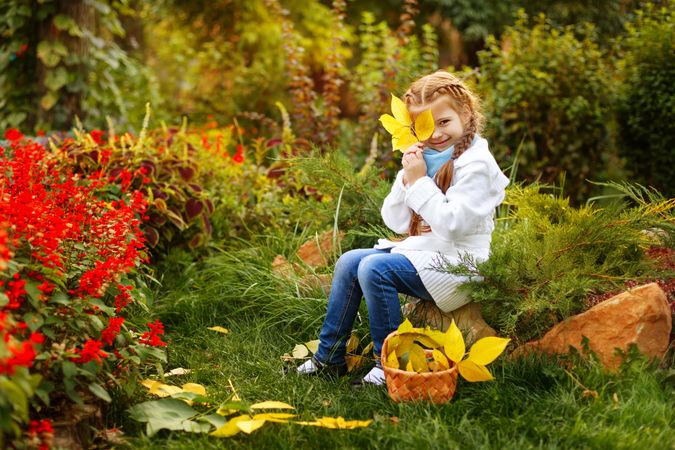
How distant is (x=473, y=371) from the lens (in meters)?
2.70

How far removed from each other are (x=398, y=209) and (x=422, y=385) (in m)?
0.86

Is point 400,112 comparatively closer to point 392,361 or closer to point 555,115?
point 392,361

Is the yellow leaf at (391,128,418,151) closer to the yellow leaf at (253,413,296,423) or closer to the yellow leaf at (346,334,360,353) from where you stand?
the yellow leaf at (346,334,360,353)

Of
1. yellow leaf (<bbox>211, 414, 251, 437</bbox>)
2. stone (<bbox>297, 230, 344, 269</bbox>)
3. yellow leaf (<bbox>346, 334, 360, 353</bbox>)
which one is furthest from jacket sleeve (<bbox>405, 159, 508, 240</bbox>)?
stone (<bbox>297, 230, 344, 269</bbox>)

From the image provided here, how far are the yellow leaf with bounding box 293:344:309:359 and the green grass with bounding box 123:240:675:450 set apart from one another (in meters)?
0.08

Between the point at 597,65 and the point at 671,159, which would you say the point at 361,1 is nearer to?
the point at 597,65

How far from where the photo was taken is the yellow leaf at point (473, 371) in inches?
105

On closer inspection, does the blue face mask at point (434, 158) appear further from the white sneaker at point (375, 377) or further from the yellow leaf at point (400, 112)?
the white sneaker at point (375, 377)

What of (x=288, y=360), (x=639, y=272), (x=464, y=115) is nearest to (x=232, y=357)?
(x=288, y=360)

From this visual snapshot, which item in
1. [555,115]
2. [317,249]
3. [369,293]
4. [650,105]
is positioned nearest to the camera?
[369,293]

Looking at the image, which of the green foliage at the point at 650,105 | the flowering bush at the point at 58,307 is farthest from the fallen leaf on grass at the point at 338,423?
the green foliage at the point at 650,105

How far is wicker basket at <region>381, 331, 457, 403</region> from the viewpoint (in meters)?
2.64

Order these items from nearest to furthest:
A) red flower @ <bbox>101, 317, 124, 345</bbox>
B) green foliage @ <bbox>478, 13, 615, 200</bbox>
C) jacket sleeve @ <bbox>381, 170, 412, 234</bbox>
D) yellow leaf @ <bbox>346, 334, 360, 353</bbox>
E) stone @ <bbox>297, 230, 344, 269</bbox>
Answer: red flower @ <bbox>101, 317, 124, 345</bbox> → jacket sleeve @ <bbox>381, 170, 412, 234</bbox> → yellow leaf @ <bbox>346, 334, 360, 353</bbox> → stone @ <bbox>297, 230, 344, 269</bbox> → green foliage @ <bbox>478, 13, 615, 200</bbox>

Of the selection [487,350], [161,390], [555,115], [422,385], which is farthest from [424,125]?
[555,115]
